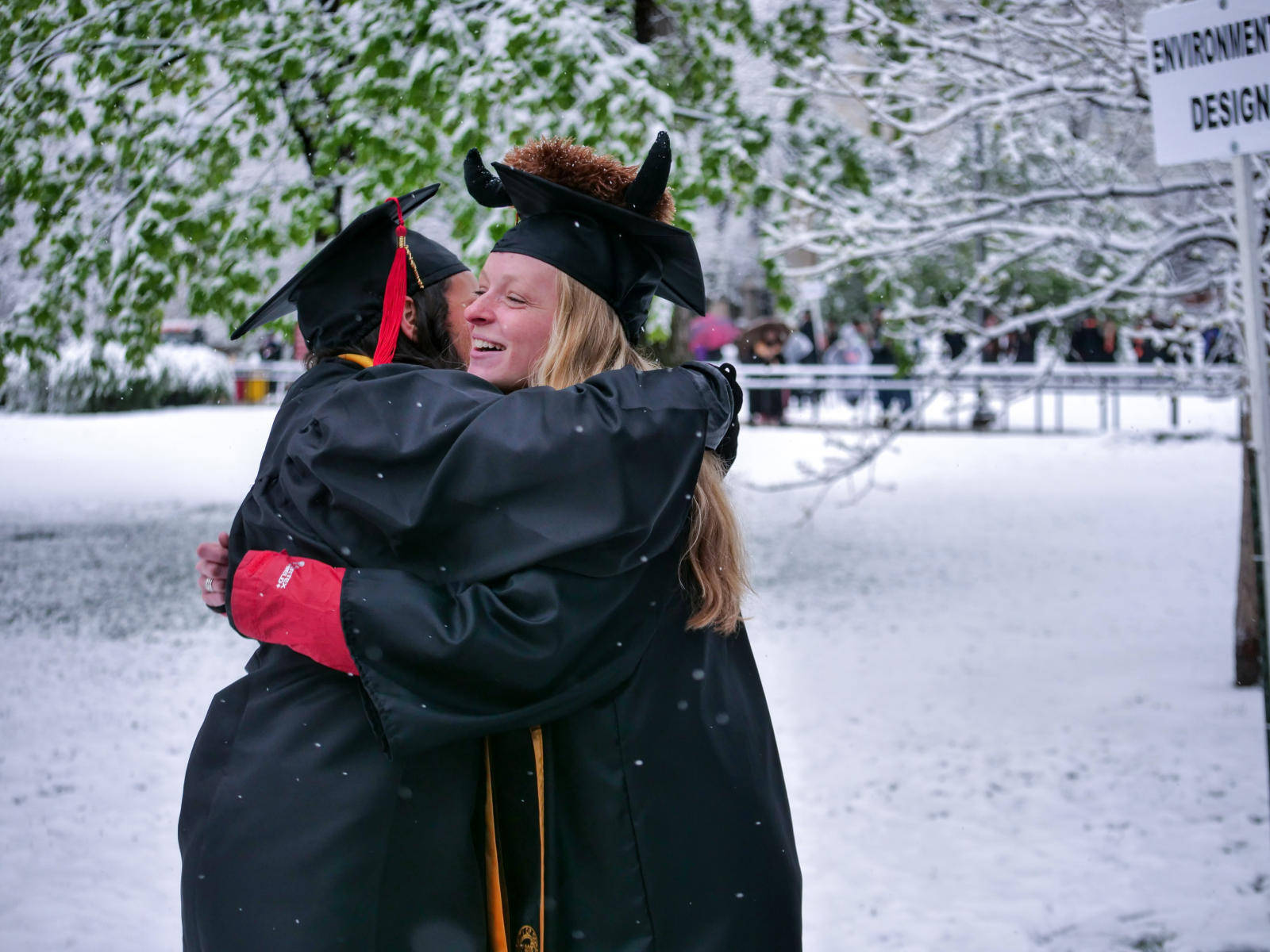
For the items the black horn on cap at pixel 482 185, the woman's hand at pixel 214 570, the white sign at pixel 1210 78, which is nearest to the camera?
the woman's hand at pixel 214 570

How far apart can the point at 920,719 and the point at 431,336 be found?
4808 millimetres

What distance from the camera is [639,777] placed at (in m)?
1.98

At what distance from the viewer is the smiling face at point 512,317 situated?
2.21 meters

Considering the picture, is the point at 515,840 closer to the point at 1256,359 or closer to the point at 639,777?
the point at 639,777

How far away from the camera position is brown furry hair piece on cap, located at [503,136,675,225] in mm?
2219

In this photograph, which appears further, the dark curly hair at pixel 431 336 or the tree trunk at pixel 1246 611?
the tree trunk at pixel 1246 611

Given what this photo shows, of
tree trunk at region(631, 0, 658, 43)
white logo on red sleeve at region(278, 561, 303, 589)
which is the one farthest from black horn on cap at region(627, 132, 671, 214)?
tree trunk at region(631, 0, 658, 43)

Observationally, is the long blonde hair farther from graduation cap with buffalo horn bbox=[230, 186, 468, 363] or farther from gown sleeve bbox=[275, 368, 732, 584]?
graduation cap with buffalo horn bbox=[230, 186, 468, 363]

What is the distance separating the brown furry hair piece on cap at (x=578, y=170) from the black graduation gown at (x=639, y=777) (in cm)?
69

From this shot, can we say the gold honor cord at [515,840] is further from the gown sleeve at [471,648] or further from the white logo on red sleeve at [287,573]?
the white logo on red sleeve at [287,573]

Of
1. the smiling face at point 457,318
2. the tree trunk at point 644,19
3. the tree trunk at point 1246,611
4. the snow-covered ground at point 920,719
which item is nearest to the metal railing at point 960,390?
the snow-covered ground at point 920,719

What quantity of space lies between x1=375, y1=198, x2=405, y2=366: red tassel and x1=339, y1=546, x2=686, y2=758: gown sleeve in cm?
50

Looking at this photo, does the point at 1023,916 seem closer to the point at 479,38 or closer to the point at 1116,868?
the point at 1116,868

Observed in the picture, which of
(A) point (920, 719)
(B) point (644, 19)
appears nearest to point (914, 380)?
(B) point (644, 19)
